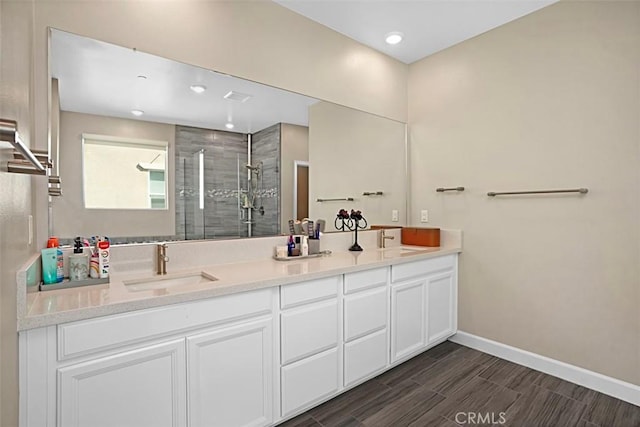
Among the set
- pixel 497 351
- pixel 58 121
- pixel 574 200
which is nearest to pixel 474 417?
pixel 497 351

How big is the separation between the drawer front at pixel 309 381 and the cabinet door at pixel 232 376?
0.10 meters

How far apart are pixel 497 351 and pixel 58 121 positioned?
3.28 meters

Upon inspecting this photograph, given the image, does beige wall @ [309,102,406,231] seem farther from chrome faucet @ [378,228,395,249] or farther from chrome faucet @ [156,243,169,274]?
chrome faucet @ [156,243,169,274]

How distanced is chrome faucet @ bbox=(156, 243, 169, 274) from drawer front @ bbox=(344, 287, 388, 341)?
41.4 inches

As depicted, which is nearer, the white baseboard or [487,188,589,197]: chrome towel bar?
the white baseboard

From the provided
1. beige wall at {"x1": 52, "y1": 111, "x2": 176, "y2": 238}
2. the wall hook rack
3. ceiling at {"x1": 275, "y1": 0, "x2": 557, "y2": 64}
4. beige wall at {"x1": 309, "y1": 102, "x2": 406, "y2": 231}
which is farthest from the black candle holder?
the wall hook rack

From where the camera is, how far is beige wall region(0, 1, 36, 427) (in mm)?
859

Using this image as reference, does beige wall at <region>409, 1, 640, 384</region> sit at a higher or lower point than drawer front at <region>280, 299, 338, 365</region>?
higher

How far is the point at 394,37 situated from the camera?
2.81 meters

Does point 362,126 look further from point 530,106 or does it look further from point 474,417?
point 474,417

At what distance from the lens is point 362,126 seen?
3.02 meters

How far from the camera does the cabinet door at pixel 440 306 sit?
2674mm

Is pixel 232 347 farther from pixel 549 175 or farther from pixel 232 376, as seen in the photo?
pixel 549 175

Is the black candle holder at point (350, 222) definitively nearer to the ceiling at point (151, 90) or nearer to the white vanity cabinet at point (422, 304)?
the white vanity cabinet at point (422, 304)
